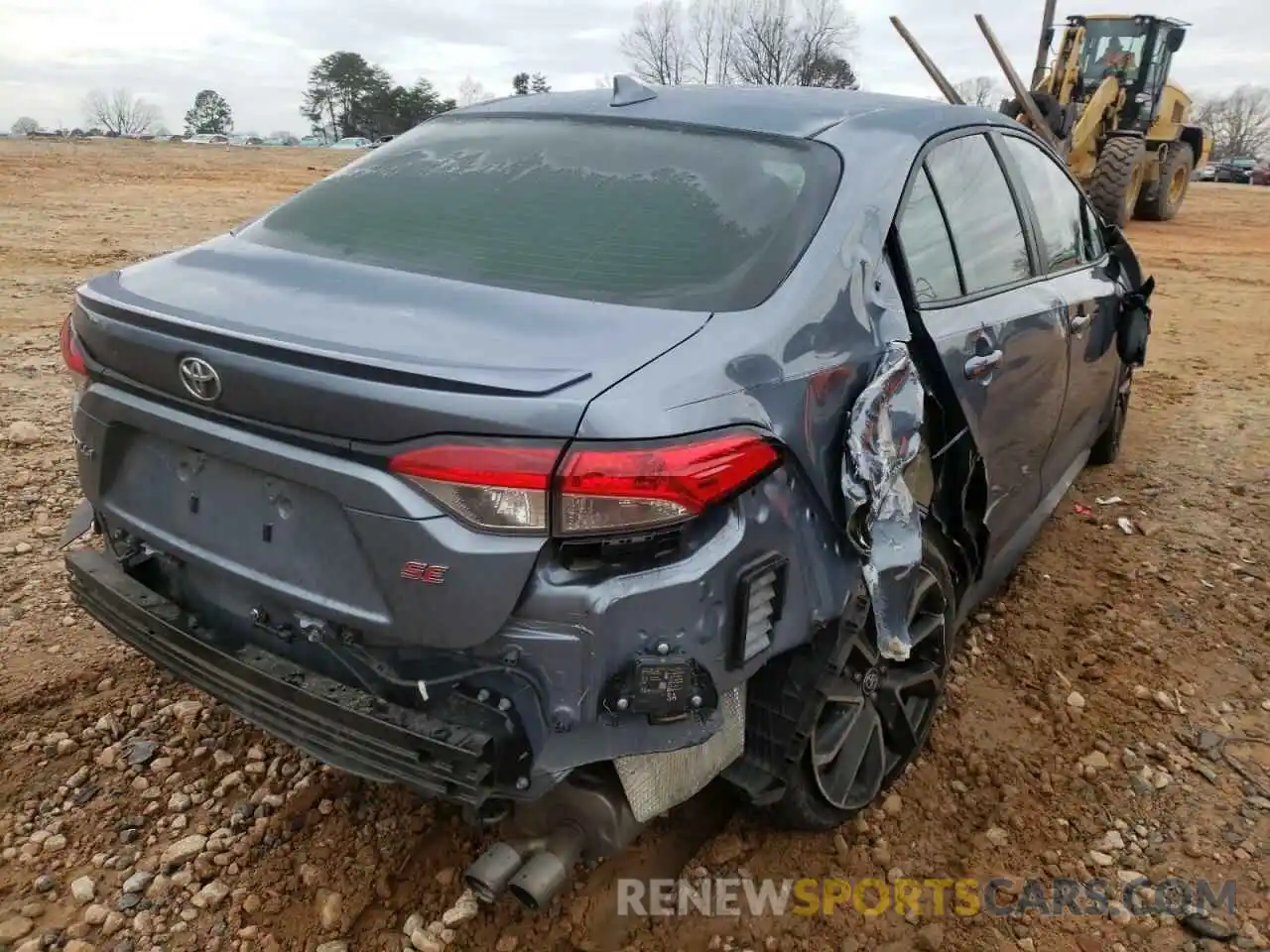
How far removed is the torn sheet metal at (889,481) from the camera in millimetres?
2033

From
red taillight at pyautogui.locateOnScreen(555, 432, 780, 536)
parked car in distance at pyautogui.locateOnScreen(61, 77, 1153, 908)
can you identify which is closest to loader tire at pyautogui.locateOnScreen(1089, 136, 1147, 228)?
parked car in distance at pyautogui.locateOnScreen(61, 77, 1153, 908)

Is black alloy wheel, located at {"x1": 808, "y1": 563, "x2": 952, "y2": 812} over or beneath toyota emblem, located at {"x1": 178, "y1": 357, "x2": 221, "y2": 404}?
beneath

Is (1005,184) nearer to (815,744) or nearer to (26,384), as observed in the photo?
(815,744)

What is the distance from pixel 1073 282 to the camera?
3.52 metres

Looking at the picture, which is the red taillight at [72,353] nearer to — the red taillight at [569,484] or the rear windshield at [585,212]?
the rear windshield at [585,212]

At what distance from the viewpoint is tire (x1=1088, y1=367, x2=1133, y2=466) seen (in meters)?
4.99

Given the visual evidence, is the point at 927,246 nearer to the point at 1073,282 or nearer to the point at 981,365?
the point at 981,365

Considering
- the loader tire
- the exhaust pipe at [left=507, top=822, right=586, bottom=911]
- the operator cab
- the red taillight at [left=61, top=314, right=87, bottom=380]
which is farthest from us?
the operator cab

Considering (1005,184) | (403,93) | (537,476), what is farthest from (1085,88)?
(403,93)

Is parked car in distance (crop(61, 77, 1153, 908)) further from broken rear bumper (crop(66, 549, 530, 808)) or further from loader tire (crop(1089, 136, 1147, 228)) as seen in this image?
loader tire (crop(1089, 136, 1147, 228))

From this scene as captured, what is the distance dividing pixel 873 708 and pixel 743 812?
427 mm

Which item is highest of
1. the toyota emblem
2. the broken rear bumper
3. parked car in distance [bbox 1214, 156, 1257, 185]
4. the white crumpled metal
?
the toyota emblem

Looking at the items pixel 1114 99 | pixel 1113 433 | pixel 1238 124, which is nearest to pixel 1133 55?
pixel 1114 99

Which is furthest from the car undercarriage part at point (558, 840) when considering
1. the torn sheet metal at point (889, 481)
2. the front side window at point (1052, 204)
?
the front side window at point (1052, 204)
